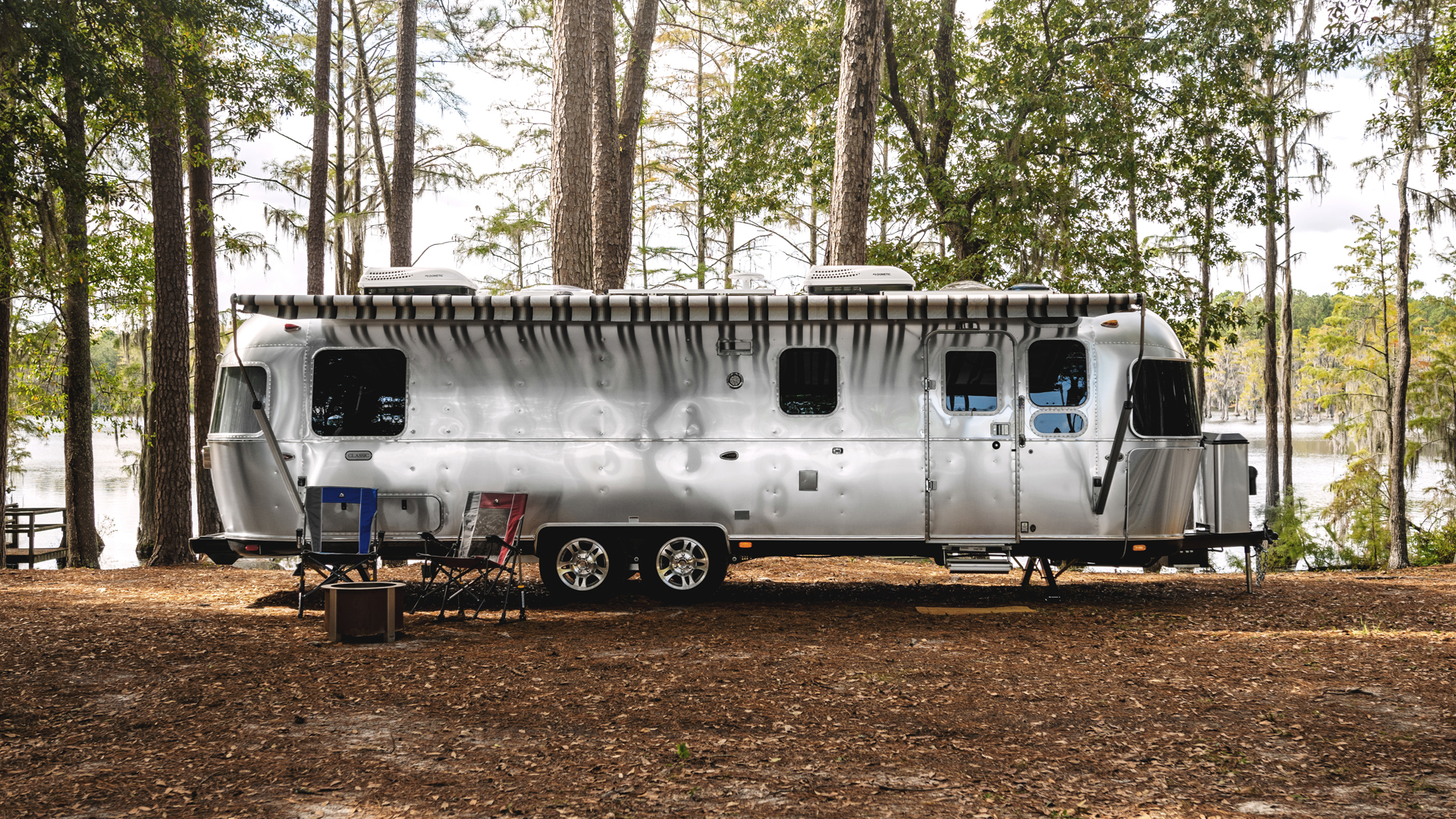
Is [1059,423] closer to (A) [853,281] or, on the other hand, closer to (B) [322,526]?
(A) [853,281]

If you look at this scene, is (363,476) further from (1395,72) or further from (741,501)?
(1395,72)

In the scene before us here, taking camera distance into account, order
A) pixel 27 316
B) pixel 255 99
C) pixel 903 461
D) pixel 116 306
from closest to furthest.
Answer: pixel 903 461 < pixel 255 99 < pixel 116 306 < pixel 27 316

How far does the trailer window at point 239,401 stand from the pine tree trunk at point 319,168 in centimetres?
926

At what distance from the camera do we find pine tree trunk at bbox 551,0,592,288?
441 inches

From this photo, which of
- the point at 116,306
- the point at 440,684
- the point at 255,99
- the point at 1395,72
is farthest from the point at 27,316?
the point at 1395,72

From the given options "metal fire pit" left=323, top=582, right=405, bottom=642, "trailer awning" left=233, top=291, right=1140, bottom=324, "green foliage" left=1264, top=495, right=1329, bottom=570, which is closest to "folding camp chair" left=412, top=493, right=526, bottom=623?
"metal fire pit" left=323, top=582, right=405, bottom=642

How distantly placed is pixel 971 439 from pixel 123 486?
51.6 metres

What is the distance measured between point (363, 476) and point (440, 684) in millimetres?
2898

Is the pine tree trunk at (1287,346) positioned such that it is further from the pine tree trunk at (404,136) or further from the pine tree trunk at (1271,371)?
the pine tree trunk at (404,136)

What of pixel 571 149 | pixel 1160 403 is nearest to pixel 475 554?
pixel 571 149

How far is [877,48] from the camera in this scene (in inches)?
437

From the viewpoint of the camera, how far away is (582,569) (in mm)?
8305

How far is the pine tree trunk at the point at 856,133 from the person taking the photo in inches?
431

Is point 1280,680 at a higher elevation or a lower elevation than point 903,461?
Answer: lower
